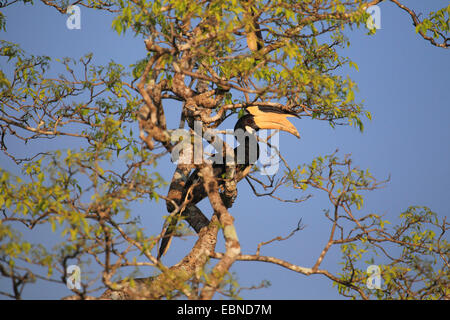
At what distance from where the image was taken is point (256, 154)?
762 centimetres

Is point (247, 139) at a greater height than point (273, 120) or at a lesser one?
lesser

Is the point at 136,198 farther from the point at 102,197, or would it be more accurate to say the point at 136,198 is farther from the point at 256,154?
the point at 256,154

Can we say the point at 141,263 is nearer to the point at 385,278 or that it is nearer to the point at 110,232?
the point at 110,232

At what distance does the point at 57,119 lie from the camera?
308 inches

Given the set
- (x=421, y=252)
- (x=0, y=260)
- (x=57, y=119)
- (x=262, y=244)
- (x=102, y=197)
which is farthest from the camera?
(x=57, y=119)

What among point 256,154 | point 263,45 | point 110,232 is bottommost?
point 110,232

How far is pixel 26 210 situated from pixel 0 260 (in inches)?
31.5

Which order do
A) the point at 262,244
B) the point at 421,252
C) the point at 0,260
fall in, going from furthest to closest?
the point at 421,252
the point at 262,244
the point at 0,260

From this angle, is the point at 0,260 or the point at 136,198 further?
the point at 136,198
